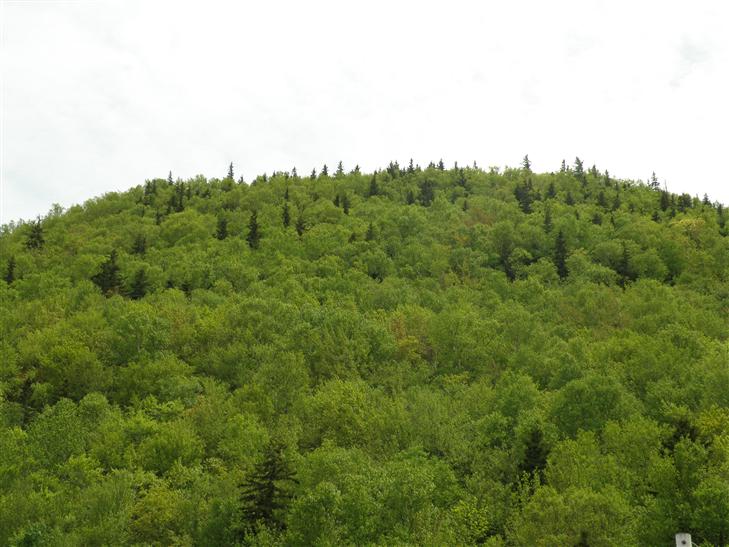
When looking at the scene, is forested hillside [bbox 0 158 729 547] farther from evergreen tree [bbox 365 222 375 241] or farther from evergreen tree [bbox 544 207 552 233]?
evergreen tree [bbox 365 222 375 241]

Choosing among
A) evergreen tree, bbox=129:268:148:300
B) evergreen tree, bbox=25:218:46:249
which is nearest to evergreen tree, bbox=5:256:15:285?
evergreen tree, bbox=25:218:46:249

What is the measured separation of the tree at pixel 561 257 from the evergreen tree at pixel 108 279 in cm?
8186

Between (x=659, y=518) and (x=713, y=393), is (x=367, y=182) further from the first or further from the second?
(x=659, y=518)

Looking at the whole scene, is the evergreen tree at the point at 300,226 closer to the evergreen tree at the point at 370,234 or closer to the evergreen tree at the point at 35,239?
the evergreen tree at the point at 370,234

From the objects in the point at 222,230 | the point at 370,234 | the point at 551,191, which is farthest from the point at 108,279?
the point at 551,191

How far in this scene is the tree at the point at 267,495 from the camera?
40875 millimetres

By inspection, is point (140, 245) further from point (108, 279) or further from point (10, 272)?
point (10, 272)

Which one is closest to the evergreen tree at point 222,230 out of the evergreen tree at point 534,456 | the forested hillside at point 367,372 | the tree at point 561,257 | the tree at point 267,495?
the forested hillside at point 367,372

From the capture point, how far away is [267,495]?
41125 millimetres

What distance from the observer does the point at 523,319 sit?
92.0 meters

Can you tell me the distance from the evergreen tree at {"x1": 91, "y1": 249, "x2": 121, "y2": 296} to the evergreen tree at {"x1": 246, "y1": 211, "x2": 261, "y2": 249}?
3033 cm

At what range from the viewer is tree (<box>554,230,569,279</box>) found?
4911 inches

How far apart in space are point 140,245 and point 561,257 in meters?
86.2

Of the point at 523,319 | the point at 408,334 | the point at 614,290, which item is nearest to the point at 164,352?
the point at 408,334
